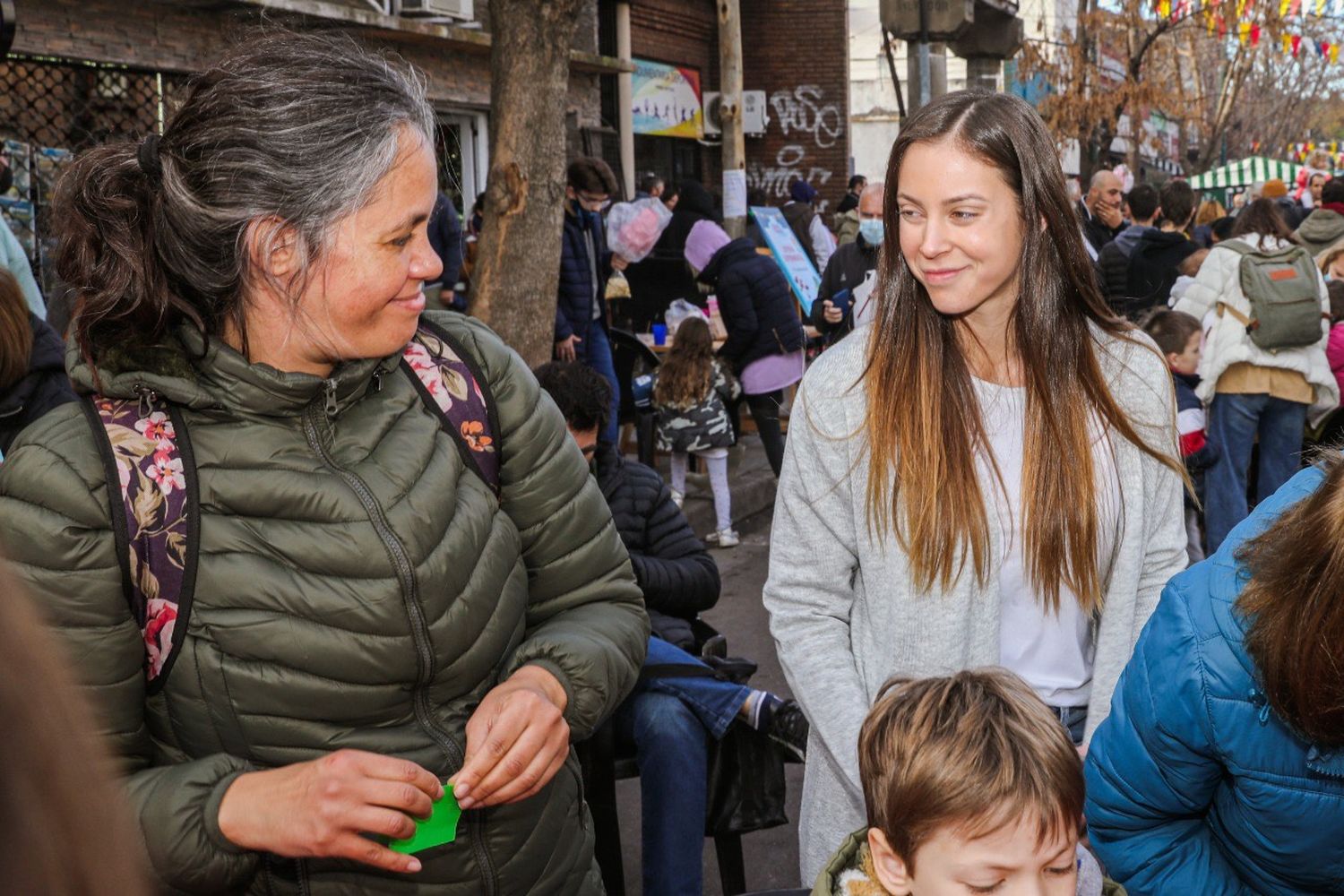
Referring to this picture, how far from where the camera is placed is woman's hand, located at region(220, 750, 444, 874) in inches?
75.8

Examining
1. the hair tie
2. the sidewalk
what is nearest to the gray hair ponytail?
the hair tie

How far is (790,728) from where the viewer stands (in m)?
3.71

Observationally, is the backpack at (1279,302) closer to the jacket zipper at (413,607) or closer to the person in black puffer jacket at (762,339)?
the person in black puffer jacket at (762,339)

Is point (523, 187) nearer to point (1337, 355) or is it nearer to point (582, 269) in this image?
point (582, 269)

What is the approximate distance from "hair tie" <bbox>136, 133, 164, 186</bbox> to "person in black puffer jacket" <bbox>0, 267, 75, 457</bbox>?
2189mm

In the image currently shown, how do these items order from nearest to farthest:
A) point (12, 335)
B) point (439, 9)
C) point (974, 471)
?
1. point (974, 471)
2. point (12, 335)
3. point (439, 9)

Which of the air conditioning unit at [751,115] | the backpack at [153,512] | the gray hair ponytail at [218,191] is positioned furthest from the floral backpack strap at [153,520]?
the air conditioning unit at [751,115]

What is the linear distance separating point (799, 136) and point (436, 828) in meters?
22.8

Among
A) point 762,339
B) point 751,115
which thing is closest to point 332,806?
point 762,339

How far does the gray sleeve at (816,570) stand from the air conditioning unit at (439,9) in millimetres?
12145

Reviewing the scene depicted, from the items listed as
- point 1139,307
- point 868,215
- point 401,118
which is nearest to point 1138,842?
point 401,118

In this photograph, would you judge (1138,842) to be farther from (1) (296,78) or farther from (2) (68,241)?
(2) (68,241)

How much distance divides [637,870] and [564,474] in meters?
2.72

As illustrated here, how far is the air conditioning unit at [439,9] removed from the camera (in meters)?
13.7
